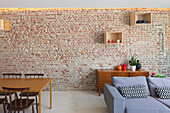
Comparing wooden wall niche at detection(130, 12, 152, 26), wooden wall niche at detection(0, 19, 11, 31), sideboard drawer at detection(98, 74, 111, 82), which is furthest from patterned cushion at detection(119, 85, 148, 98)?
wooden wall niche at detection(0, 19, 11, 31)

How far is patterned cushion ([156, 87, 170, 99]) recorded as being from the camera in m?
3.51

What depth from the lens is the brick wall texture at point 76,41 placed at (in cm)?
570

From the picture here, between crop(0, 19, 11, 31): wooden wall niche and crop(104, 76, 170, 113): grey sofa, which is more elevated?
crop(0, 19, 11, 31): wooden wall niche

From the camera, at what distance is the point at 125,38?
574cm

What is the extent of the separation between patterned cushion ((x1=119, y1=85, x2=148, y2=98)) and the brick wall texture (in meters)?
2.22

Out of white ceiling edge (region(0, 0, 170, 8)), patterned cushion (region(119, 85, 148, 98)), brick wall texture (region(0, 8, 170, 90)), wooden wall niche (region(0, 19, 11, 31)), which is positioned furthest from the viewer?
brick wall texture (region(0, 8, 170, 90))

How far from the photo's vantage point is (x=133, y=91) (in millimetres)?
3512

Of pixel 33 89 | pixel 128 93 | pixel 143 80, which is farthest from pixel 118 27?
pixel 33 89

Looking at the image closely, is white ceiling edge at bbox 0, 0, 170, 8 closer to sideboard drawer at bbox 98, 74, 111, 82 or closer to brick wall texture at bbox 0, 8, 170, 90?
brick wall texture at bbox 0, 8, 170, 90

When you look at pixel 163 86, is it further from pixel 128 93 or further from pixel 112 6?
pixel 112 6

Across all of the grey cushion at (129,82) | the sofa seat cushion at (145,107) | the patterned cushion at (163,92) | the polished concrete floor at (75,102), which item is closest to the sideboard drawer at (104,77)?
the polished concrete floor at (75,102)

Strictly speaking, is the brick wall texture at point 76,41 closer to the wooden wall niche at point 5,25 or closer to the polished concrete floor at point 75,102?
the wooden wall niche at point 5,25

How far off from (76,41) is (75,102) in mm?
2257

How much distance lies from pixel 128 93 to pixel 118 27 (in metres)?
2.95
